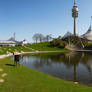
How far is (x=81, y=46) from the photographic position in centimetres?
9206

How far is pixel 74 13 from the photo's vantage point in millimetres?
135000

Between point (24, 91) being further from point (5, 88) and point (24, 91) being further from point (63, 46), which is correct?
point (63, 46)

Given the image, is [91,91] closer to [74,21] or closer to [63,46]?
[63,46]

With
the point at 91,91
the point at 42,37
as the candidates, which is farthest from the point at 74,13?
the point at 91,91

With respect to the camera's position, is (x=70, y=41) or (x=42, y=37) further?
(x=42, y=37)

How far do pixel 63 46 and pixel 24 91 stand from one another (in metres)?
82.4

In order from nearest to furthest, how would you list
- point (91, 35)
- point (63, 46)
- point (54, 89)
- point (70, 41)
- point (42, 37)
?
point (54, 89) → point (63, 46) → point (70, 41) → point (91, 35) → point (42, 37)

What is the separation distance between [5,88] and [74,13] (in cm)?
13647

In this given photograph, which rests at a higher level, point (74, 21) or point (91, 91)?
point (74, 21)

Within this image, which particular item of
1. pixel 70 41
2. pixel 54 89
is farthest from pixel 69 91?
pixel 70 41

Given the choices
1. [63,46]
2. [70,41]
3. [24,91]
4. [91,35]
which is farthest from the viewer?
[91,35]

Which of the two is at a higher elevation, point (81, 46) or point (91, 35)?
point (91, 35)

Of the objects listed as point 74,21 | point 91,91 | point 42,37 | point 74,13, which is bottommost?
point 91,91

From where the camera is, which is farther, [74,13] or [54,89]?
[74,13]
